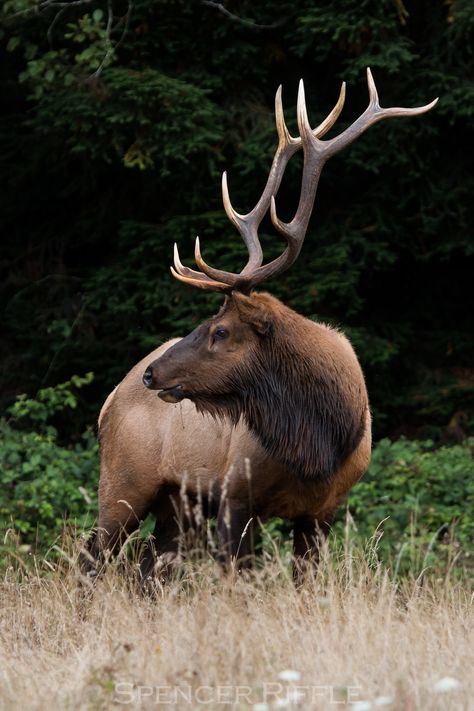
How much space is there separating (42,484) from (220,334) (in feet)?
10.6

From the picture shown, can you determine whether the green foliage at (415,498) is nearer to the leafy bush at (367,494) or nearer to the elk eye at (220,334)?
the leafy bush at (367,494)

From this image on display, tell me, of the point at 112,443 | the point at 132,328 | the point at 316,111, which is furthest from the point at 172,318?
the point at 112,443

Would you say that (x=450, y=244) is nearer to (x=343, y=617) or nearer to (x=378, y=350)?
(x=378, y=350)

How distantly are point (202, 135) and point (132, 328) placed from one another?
6.20 ft

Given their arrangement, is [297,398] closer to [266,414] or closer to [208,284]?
[266,414]

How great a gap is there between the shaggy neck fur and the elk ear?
0.14 ft

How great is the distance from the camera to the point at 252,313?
20.1 ft

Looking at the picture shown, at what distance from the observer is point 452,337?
37.0 ft

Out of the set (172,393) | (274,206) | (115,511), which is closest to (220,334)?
(172,393)

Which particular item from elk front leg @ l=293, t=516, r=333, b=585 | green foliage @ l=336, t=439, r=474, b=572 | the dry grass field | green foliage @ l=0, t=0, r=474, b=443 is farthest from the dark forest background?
the dry grass field

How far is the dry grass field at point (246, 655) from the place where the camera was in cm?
374

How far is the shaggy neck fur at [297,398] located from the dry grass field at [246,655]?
101 centimetres

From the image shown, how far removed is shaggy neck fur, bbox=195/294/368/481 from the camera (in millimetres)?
6180

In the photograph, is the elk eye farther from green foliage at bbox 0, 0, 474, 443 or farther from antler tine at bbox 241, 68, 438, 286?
green foliage at bbox 0, 0, 474, 443
